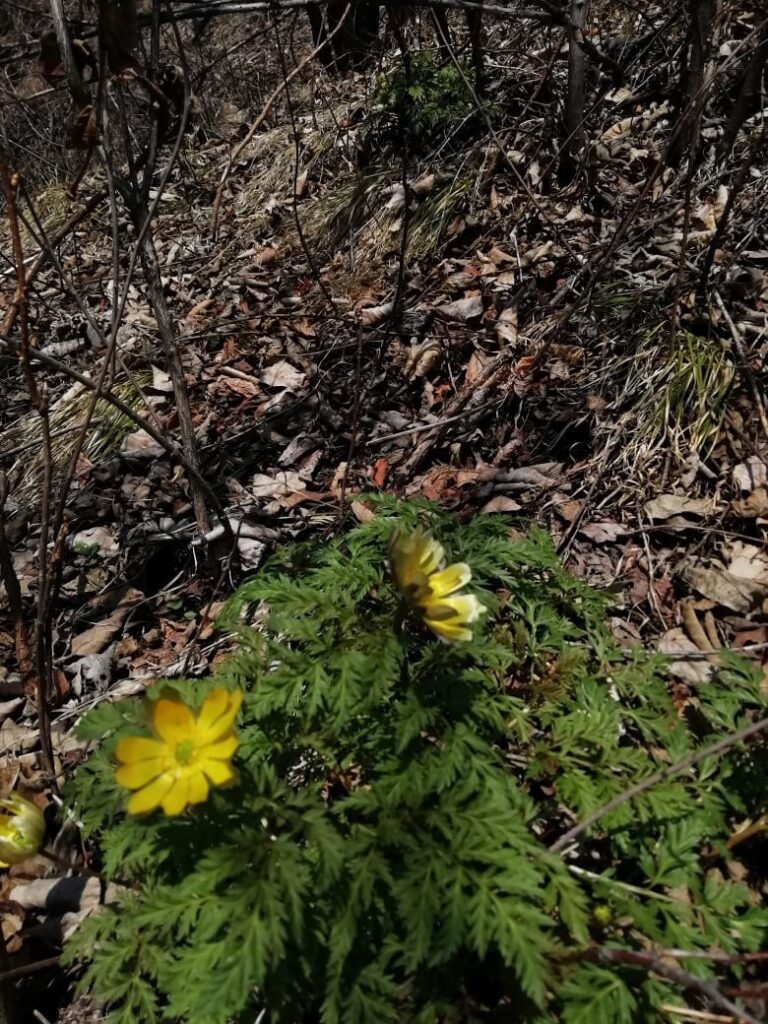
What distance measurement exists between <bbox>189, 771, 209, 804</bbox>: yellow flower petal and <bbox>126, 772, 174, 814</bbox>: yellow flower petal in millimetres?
56

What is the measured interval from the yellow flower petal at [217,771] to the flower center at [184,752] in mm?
31

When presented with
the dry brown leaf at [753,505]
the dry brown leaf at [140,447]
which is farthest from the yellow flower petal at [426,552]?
the dry brown leaf at [140,447]

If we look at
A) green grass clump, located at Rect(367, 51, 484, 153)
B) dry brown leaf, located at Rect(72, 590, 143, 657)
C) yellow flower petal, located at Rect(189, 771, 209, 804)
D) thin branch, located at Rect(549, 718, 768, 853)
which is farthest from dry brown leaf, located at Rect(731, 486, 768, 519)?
green grass clump, located at Rect(367, 51, 484, 153)

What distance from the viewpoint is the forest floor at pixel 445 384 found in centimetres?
292

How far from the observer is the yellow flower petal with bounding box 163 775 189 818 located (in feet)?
4.65

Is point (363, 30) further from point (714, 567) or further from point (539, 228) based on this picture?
point (714, 567)

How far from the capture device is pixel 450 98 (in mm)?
5078

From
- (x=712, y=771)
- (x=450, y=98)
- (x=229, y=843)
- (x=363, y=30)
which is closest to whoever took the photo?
(x=229, y=843)

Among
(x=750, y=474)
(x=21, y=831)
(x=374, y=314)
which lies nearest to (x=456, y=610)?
(x=21, y=831)

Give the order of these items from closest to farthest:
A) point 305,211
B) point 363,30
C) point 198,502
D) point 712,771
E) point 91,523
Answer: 1. point 712,771
2. point 198,502
3. point 91,523
4. point 305,211
5. point 363,30

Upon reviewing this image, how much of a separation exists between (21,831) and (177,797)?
61 centimetres

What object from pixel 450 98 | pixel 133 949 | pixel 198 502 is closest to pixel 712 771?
pixel 133 949

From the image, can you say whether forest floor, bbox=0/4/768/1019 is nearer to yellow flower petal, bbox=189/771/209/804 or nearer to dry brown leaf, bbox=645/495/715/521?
dry brown leaf, bbox=645/495/715/521

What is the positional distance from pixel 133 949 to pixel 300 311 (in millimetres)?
3707
